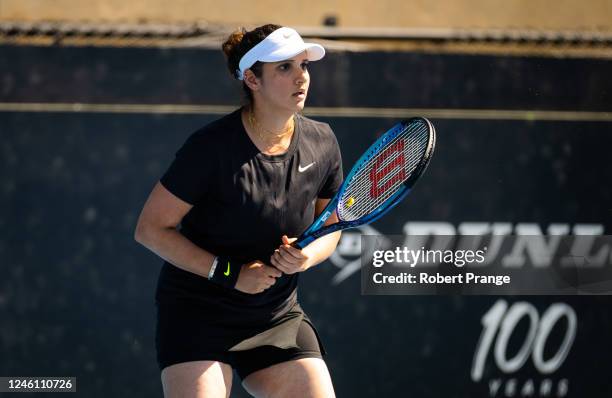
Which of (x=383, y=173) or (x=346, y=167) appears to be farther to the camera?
(x=346, y=167)

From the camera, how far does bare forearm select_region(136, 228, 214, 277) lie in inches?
112

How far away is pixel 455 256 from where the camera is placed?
4.61 metres

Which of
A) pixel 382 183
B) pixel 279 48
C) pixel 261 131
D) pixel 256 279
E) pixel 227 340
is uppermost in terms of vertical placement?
pixel 279 48

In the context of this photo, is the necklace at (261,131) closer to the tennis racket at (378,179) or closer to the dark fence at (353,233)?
the tennis racket at (378,179)

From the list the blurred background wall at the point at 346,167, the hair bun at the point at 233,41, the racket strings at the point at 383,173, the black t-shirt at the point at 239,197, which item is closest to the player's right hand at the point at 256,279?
the black t-shirt at the point at 239,197

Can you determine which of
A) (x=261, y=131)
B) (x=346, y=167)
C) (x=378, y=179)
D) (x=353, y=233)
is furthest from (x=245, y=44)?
(x=353, y=233)

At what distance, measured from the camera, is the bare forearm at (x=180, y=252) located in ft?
9.36

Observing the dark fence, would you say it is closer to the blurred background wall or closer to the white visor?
the blurred background wall

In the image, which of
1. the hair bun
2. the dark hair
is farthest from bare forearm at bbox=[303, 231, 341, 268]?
the hair bun

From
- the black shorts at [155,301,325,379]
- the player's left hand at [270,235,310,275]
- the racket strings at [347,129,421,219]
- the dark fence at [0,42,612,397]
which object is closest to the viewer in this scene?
the player's left hand at [270,235,310,275]

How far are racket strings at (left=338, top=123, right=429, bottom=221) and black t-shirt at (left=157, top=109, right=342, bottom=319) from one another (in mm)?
104

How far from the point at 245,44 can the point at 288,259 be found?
0.60 meters

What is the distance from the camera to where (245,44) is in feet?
9.68

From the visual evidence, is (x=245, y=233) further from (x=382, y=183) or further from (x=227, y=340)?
(x=382, y=183)
